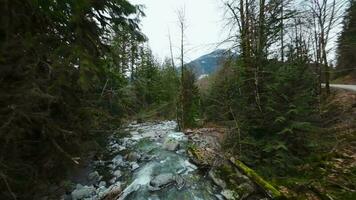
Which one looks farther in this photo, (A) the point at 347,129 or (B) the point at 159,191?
(A) the point at 347,129

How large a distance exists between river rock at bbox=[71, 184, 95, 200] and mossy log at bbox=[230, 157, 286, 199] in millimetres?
3644

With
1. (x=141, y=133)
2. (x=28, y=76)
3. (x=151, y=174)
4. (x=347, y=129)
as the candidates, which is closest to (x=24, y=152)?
(x=28, y=76)

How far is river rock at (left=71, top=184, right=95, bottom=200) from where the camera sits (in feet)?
24.1

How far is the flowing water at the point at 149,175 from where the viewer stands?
24.1 feet

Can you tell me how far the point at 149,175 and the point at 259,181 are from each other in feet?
10.2

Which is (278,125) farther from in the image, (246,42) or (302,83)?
(246,42)

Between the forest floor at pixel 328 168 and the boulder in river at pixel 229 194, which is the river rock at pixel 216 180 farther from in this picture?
the forest floor at pixel 328 168

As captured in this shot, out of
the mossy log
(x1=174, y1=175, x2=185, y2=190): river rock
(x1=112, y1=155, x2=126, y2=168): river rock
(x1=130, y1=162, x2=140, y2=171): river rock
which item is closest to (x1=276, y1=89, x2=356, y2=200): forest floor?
the mossy log

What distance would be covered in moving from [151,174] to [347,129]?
605 centimetres

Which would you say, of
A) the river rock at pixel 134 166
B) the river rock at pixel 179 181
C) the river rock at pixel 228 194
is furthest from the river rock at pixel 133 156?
the river rock at pixel 228 194

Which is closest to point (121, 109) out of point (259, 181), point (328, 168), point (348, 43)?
point (259, 181)

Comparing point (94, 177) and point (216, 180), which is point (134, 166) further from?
point (216, 180)

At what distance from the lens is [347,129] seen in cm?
921

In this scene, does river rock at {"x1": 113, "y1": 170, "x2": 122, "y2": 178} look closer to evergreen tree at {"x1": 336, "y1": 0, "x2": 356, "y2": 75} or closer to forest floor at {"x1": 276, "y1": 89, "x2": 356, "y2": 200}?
forest floor at {"x1": 276, "y1": 89, "x2": 356, "y2": 200}
